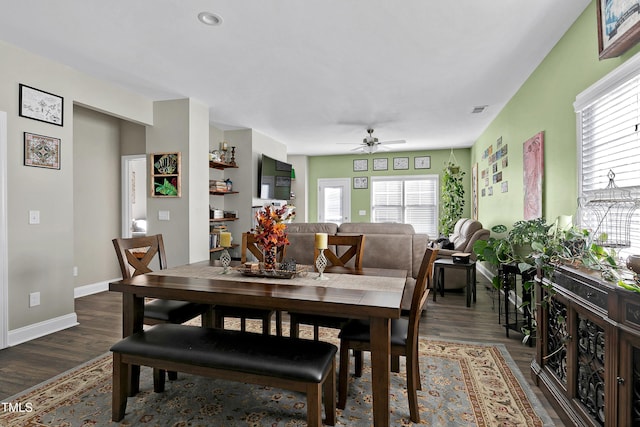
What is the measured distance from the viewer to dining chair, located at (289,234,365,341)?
2.10 meters

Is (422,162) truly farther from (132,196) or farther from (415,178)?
(132,196)

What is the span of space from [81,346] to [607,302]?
11.9 ft

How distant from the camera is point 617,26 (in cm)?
192

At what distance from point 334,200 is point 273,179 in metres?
2.75

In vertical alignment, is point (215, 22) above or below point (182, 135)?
above

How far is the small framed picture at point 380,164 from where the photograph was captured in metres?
8.33

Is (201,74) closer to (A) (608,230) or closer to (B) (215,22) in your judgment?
(B) (215,22)

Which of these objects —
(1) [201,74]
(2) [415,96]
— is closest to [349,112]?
(2) [415,96]

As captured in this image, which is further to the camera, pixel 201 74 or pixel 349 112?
pixel 349 112

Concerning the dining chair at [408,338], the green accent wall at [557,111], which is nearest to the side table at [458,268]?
the green accent wall at [557,111]

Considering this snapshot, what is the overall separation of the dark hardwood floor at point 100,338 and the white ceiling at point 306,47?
262cm

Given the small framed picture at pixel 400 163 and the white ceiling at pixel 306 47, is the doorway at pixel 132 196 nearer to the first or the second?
the white ceiling at pixel 306 47

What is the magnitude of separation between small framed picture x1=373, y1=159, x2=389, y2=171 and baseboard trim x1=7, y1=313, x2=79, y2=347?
22.3 ft

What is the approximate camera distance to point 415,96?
425cm
